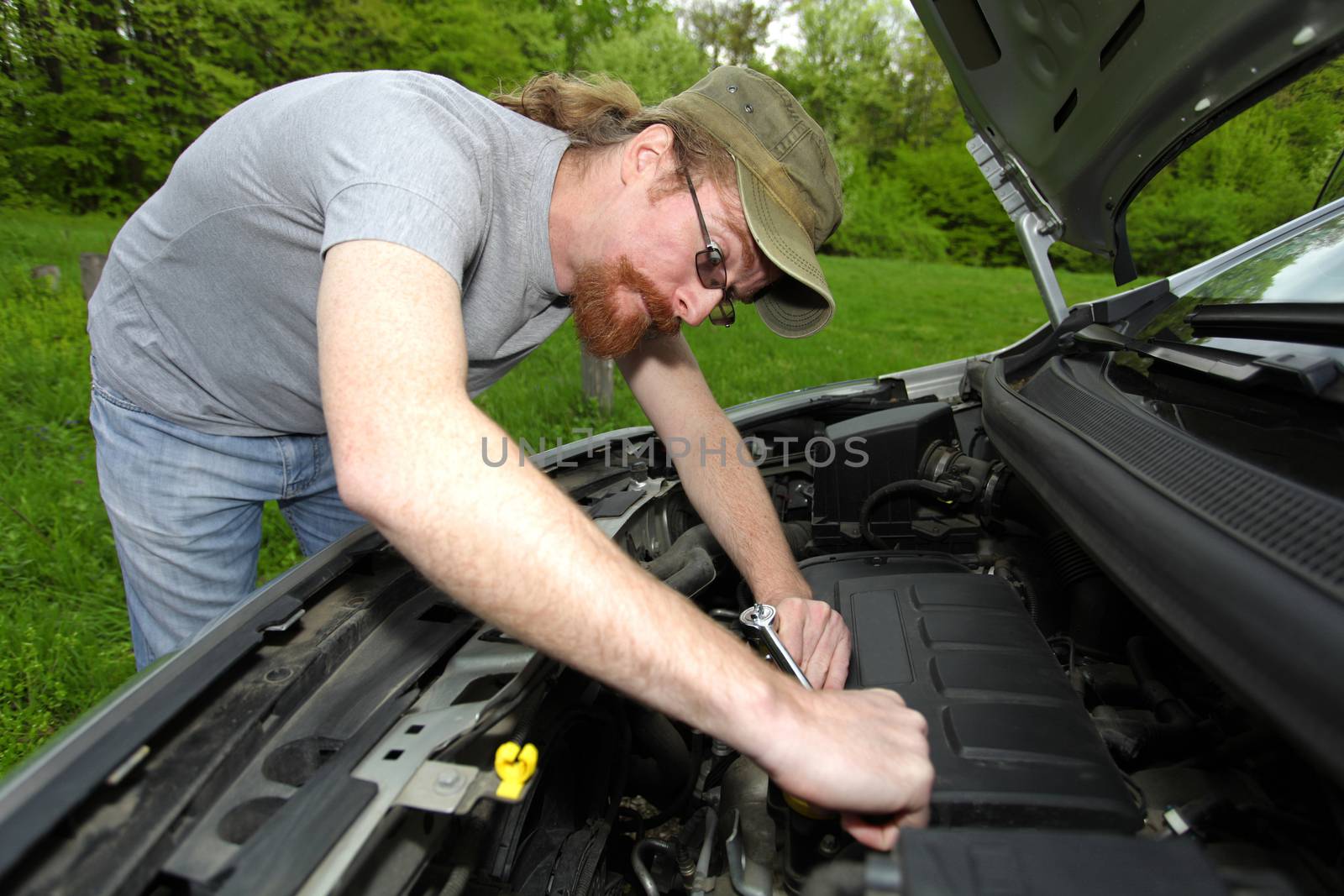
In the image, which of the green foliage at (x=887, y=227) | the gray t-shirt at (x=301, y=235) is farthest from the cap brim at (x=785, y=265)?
the green foliage at (x=887, y=227)

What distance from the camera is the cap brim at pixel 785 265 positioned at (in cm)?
140

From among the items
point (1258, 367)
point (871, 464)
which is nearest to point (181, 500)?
point (871, 464)

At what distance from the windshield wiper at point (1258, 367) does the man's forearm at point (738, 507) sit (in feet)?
2.65

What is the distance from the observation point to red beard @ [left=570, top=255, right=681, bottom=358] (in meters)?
1.48

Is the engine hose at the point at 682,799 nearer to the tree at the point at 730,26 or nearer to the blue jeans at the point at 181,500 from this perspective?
the blue jeans at the point at 181,500

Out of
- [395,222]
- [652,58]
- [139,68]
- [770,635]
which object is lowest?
[770,635]

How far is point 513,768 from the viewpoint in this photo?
86cm

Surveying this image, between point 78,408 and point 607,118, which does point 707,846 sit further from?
point 78,408

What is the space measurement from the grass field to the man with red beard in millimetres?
892

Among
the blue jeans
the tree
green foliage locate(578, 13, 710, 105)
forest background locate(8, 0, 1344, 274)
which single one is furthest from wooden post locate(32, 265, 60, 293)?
the tree

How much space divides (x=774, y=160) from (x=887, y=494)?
0.80 m

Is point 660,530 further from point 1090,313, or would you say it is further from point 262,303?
point 1090,313

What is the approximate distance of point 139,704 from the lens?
A: 93cm

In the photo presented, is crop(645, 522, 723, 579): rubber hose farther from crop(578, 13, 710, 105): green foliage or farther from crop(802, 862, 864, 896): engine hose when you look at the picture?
crop(578, 13, 710, 105): green foliage
